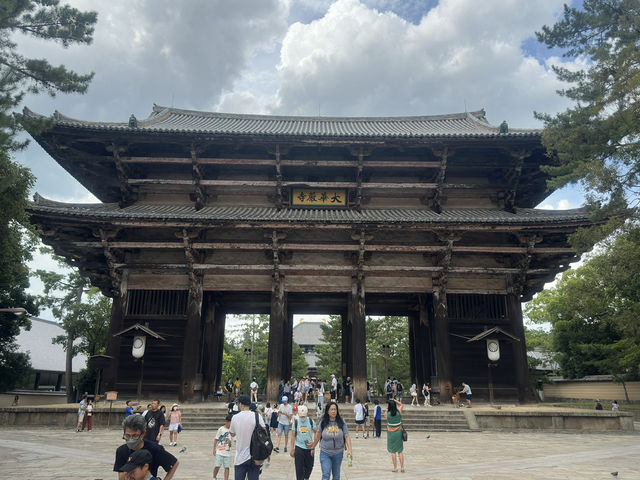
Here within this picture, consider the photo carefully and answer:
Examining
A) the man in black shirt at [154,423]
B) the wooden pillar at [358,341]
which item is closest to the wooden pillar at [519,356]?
the wooden pillar at [358,341]

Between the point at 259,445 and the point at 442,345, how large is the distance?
1325cm

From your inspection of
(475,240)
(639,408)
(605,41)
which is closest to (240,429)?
(475,240)

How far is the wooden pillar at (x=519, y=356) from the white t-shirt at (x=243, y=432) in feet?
48.1

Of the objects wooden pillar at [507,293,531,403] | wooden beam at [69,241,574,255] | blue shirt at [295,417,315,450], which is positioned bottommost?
blue shirt at [295,417,315,450]

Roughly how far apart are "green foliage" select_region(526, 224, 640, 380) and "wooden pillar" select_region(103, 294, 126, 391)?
17967 millimetres

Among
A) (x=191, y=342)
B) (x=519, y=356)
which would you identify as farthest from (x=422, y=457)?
(x=191, y=342)

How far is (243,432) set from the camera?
5660 millimetres

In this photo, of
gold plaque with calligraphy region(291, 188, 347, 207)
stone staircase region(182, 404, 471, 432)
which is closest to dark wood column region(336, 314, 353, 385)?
stone staircase region(182, 404, 471, 432)

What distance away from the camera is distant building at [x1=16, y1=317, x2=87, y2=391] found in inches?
1419

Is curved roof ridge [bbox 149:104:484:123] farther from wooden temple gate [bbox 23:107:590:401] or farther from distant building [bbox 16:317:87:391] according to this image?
distant building [bbox 16:317:87:391]

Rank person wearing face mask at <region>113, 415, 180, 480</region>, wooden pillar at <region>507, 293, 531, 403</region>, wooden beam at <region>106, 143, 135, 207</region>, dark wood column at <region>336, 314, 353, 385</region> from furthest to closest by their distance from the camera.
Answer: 1. dark wood column at <region>336, 314, 353, 385</region>
2. wooden beam at <region>106, 143, 135, 207</region>
3. wooden pillar at <region>507, 293, 531, 403</region>
4. person wearing face mask at <region>113, 415, 180, 480</region>

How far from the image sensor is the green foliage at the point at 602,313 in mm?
13461

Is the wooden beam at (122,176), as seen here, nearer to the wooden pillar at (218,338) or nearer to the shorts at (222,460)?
the wooden pillar at (218,338)

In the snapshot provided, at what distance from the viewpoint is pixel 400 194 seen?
19.4m
